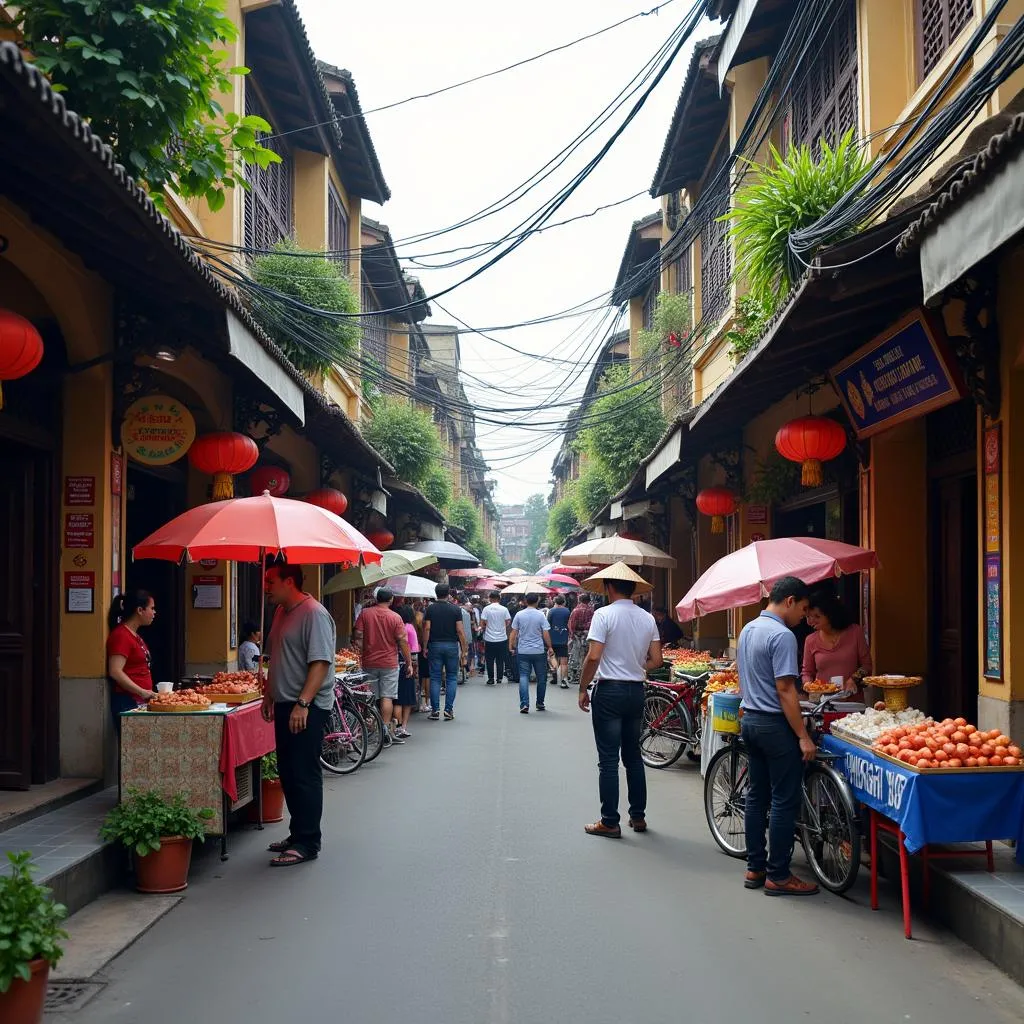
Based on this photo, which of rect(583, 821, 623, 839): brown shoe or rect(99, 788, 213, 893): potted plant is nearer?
rect(99, 788, 213, 893): potted plant

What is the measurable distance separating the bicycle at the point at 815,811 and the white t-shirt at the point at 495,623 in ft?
50.3

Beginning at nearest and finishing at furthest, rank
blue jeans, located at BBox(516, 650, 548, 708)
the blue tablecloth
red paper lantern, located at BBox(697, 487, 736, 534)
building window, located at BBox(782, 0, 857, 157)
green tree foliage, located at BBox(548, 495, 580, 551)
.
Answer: the blue tablecloth < building window, located at BBox(782, 0, 857, 157) < red paper lantern, located at BBox(697, 487, 736, 534) < blue jeans, located at BBox(516, 650, 548, 708) < green tree foliage, located at BBox(548, 495, 580, 551)

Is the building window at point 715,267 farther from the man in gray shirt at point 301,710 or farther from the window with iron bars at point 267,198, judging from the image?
the man in gray shirt at point 301,710

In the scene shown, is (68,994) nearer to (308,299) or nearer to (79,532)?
(79,532)

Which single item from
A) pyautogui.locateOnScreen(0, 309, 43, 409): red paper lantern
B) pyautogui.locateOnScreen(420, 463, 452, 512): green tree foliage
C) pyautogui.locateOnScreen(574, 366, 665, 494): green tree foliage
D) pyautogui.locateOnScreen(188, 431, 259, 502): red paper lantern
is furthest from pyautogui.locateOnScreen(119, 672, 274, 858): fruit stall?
pyautogui.locateOnScreen(420, 463, 452, 512): green tree foliage

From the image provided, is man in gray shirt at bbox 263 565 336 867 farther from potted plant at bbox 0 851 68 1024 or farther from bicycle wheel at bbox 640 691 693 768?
bicycle wheel at bbox 640 691 693 768

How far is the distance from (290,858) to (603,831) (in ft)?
7.82

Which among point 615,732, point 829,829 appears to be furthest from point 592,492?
point 829,829

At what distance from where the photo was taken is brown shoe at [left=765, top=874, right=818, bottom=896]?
672 centimetres

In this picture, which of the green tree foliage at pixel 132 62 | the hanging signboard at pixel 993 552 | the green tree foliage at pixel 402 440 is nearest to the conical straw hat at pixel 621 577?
the hanging signboard at pixel 993 552

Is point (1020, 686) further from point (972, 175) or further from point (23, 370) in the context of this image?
point (23, 370)

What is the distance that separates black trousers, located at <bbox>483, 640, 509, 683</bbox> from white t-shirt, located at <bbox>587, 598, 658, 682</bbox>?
15.9m

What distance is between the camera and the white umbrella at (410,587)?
17.6 meters

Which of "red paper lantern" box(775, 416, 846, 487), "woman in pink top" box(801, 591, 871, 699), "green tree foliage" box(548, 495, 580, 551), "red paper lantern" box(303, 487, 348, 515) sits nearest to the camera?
"woman in pink top" box(801, 591, 871, 699)
